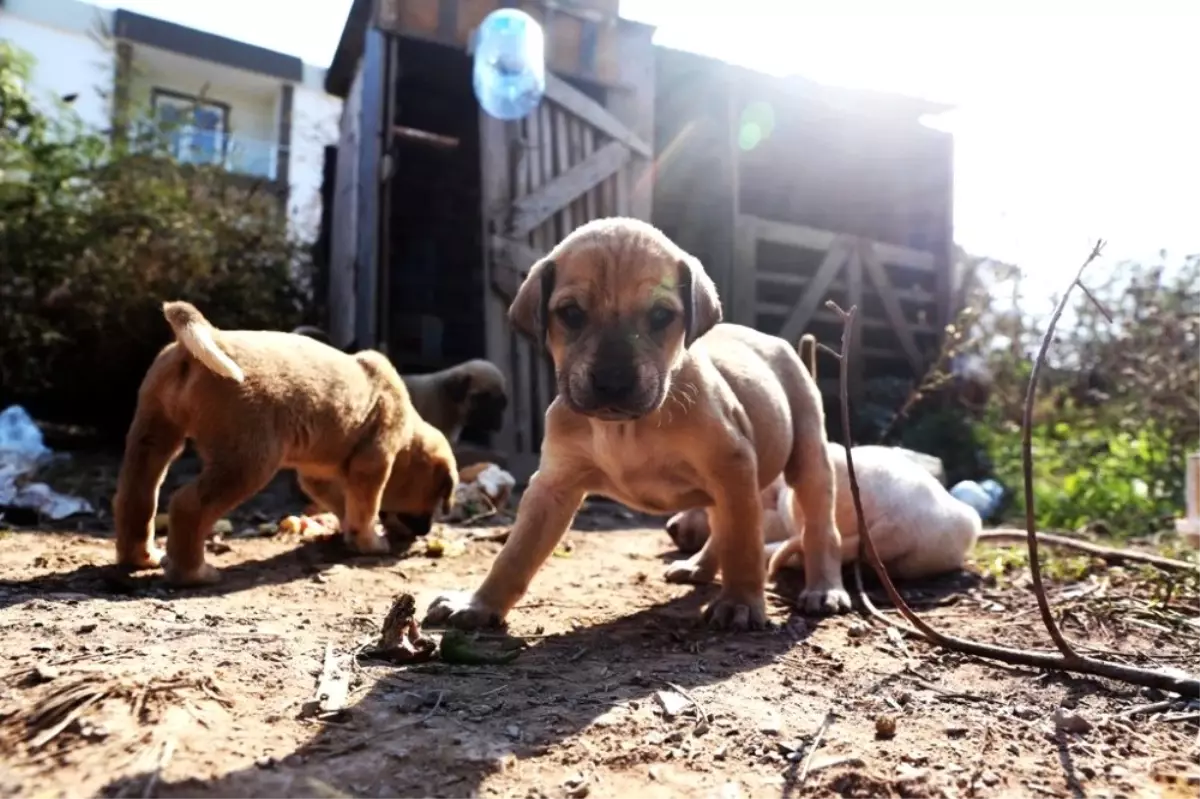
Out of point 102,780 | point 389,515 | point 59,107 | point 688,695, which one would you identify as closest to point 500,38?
point 59,107

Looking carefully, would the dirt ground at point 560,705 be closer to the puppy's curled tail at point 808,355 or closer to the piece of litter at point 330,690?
the piece of litter at point 330,690

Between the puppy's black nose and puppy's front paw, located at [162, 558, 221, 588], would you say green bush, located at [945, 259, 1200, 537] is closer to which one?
the puppy's black nose

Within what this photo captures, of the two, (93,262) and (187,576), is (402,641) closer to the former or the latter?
(187,576)

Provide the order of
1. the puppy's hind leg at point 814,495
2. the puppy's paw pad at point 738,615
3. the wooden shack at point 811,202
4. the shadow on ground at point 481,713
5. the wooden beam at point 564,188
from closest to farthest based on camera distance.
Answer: the shadow on ground at point 481,713
the puppy's paw pad at point 738,615
the puppy's hind leg at point 814,495
the wooden beam at point 564,188
the wooden shack at point 811,202

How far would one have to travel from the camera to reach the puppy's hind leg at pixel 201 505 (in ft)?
12.0

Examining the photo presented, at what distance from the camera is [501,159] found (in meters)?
8.49

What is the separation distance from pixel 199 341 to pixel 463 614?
1.53 meters

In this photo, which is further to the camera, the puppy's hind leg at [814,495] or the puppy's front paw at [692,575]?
the puppy's front paw at [692,575]

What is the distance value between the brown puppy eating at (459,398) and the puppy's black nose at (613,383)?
510 centimetres

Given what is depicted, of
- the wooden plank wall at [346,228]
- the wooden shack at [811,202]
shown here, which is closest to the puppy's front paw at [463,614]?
the wooden plank wall at [346,228]

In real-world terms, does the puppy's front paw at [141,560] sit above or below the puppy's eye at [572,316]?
below

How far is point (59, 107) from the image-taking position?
8.38m

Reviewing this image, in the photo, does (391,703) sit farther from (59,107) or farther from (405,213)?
(405,213)

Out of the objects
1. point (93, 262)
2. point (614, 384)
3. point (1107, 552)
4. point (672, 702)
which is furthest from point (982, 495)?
point (93, 262)
